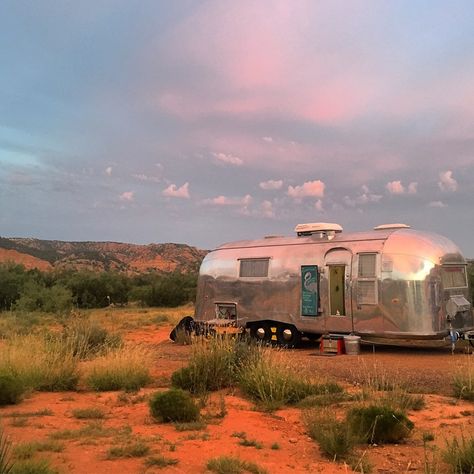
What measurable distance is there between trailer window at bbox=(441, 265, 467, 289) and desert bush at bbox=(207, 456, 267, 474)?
32.5 feet

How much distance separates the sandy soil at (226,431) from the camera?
566 centimetres

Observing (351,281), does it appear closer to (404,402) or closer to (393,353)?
(393,353)

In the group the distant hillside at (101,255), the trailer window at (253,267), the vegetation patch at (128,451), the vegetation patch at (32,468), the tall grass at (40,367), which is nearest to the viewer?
A: the vegetation patch at (32,468)

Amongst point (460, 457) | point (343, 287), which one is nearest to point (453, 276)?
point (343, 287)

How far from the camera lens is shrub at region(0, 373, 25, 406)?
8289mm

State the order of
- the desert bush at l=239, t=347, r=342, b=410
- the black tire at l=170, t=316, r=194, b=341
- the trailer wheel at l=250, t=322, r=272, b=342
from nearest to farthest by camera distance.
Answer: the desert bush at l=239, t=347, r=342, b=410
the trailer wheel at l=250, t=322, r=272, b=342
the black tire at l=170, t=316, r=194, b=341

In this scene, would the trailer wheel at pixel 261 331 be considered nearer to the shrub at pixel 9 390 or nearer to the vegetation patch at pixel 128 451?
the shrub at pixel 9 390

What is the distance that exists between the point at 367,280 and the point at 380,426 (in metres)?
8.03

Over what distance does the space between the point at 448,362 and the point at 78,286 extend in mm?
30115

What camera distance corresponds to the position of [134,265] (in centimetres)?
8688

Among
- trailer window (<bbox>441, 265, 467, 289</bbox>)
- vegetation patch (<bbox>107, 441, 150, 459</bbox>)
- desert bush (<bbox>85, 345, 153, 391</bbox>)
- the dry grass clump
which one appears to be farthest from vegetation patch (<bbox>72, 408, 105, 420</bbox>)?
trailer window (<bbox>441, 265, 467, 289</bbox>)

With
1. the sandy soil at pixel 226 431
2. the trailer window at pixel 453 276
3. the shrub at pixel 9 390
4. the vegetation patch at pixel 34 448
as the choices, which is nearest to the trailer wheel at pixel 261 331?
the trailer window at pixel 453 276

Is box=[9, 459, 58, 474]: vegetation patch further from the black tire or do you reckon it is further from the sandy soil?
the black tire

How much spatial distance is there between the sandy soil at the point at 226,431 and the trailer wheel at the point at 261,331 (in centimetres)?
551
